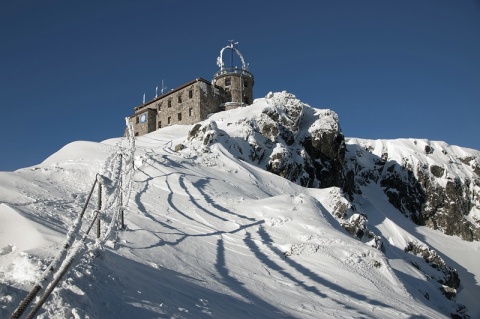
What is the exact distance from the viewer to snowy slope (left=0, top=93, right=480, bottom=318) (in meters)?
6.18

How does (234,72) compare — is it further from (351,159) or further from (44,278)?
(44,278)

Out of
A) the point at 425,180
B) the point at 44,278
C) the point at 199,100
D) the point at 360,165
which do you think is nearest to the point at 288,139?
the point at 199,100

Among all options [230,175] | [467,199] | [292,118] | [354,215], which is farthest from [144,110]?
[467,199]

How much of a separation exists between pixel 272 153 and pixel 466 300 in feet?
82.4

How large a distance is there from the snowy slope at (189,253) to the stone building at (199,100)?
20962 mm

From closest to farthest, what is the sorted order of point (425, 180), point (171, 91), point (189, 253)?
point (189, 253) < point (171, 91) < point (425, 180)

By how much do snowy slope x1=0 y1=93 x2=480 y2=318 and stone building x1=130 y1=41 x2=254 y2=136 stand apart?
21.0 metres

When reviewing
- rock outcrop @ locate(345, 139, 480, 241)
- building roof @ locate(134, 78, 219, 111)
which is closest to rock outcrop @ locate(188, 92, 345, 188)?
building roof @ locate(134, 78, 219, 111)

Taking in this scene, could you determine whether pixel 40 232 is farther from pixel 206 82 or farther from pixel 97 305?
pixel 206 82

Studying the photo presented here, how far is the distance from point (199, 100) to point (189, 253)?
33.0 m

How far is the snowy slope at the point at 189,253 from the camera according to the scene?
618 cm

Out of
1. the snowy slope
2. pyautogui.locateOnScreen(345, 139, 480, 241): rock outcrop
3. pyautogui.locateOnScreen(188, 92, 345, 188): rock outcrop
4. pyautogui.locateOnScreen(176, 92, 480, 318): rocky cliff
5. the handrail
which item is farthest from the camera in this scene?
pyautogui.locateOnScreen(345, 139, 480, 241): rock outcrop

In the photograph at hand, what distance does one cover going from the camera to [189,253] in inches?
437

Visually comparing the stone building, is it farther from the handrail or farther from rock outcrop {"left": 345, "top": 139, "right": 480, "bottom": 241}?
the handrail
